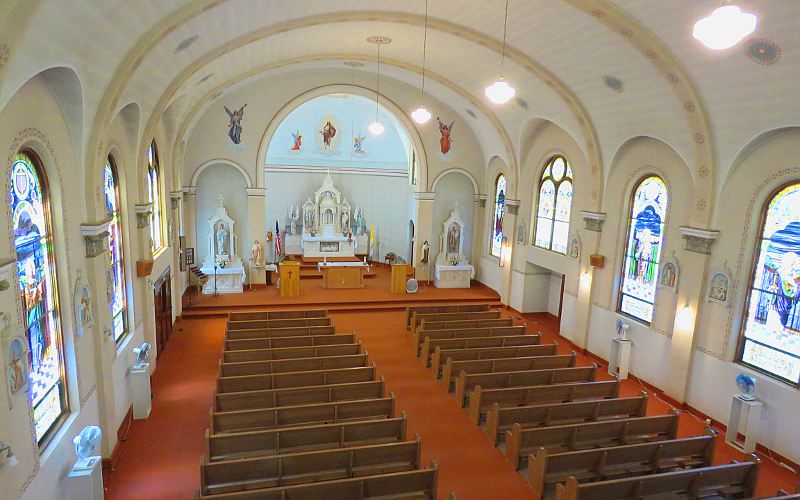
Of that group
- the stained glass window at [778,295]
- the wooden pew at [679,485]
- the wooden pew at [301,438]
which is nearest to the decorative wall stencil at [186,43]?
the wooden pew at [301,438]

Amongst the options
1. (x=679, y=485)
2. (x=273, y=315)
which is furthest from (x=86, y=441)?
(x=679, y=485)

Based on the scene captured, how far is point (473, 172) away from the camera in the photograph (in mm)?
19125

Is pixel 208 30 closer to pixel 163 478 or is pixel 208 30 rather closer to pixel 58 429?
pixel 58 429

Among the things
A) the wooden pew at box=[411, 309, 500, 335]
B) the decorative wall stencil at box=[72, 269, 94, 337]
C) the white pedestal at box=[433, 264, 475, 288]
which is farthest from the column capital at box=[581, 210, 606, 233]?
the decorative wall stencil at box=[72, 269, 94, 337]

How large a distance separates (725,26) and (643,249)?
8.45 m

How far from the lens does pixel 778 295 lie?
868 centimetres

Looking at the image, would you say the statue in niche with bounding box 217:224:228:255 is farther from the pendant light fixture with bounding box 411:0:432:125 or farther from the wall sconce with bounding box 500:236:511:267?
the wall sconce with bounding box 500:236:511:267

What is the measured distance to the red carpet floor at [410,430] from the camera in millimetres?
7199

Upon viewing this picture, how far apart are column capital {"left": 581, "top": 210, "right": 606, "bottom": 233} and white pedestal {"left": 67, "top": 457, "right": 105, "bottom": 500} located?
455 inches

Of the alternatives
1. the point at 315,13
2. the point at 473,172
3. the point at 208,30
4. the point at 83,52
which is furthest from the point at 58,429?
the point at 473,172

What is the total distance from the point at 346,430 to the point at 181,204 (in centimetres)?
1145

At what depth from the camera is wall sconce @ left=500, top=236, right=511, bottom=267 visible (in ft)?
56.0

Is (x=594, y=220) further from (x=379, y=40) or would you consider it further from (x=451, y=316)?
(x=379, y=40)

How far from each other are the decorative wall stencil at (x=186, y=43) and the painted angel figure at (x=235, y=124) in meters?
7.67
